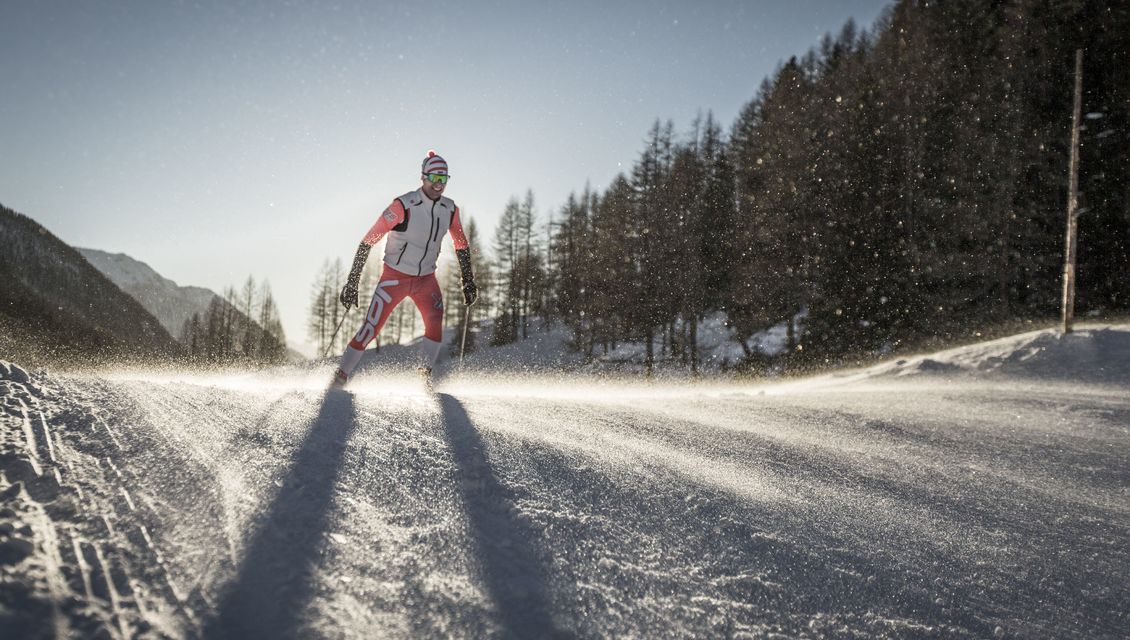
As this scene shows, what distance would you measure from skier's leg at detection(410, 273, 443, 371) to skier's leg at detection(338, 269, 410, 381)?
13 cm

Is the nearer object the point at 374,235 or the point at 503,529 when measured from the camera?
the point at 503,529

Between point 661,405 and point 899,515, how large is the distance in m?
2.01

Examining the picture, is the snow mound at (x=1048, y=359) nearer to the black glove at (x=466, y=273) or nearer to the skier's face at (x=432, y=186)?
the black glove at (x=466, y=273)

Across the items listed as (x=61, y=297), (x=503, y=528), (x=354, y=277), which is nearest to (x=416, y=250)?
(x=354, y=277)

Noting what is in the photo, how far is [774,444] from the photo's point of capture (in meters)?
2.63

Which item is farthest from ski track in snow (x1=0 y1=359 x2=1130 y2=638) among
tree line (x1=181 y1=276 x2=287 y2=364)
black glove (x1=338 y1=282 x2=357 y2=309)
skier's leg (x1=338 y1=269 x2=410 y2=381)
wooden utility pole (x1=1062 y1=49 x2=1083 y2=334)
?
tree line (x1=181 y1=276 x2=287 y2=364)

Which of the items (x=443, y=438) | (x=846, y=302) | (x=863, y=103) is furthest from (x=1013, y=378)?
(x=863, y=103)

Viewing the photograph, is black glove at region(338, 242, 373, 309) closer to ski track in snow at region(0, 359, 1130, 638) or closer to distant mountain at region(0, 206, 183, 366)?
ski track in snow at region(0, 359, 1130, 638)

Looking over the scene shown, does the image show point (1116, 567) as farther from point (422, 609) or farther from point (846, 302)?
point (846, 302)

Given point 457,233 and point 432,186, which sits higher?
point 432,186

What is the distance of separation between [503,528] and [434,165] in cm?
423

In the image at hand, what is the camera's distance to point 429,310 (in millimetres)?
5047

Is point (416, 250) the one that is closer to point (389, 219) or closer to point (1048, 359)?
point (389, 219)

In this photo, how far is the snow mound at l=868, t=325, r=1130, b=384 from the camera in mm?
7430
